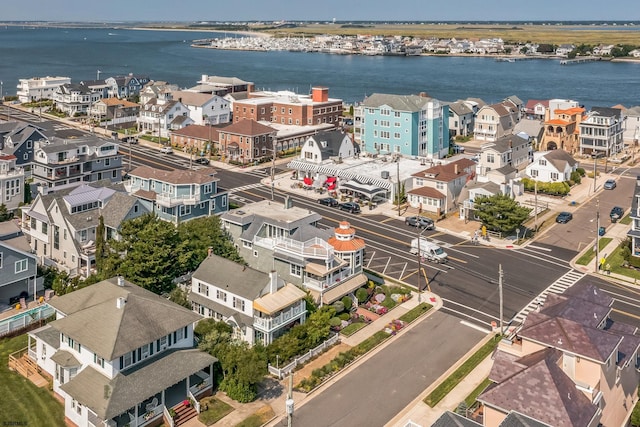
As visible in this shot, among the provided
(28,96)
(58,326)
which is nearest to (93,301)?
(58,326)

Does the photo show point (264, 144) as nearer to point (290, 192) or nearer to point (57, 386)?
point (290, 192)

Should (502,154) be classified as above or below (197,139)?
below

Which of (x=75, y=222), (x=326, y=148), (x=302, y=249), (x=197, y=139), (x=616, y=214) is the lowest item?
(x=616, y=214)

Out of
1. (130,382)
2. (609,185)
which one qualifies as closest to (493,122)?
(609,185)

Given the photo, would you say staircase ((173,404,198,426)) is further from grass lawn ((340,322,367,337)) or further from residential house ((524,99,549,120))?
residential house ((524,99,549,120))

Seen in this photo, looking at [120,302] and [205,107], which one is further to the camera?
[205,107]

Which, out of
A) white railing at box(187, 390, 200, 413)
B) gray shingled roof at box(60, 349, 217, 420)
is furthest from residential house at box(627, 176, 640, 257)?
white railing at box(187, 390, 200, 413)

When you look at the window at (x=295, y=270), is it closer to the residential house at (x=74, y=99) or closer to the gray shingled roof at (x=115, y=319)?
the gray shingled roof at (x=115, y=319)

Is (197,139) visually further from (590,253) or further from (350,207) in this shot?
(590,253)
